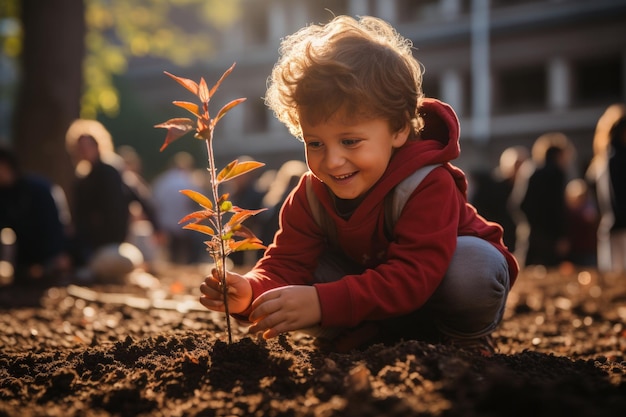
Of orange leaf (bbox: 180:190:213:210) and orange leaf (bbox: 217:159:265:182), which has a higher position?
orange leaf (bbox: 217:159:265:182)

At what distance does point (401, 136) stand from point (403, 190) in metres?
0.23

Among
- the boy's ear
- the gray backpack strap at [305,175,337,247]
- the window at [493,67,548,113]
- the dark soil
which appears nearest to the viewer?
the dark soil

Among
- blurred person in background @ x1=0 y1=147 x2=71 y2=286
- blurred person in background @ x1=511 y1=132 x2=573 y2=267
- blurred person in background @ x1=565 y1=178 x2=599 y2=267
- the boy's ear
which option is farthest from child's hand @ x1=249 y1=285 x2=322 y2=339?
blurred person in background @ x1=565 y1=178 x2=599 y2=267

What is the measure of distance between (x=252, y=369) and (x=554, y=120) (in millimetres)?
23541

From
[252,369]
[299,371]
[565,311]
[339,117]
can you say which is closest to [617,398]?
[299,371]

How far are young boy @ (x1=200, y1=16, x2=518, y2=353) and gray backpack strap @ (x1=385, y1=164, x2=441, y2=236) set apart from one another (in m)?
0.01

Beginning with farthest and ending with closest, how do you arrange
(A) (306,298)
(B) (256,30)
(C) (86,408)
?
(B) (256,30)
(A) (306,298)
(C) (86,408)

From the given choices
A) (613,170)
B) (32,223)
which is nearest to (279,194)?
(32,223)

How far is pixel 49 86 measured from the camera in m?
10.4

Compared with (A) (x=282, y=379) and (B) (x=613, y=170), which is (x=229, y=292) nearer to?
(A) (x=282, y=379)

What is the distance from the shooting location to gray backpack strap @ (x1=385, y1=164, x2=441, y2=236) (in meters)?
2.51

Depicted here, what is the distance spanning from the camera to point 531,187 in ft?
30.4

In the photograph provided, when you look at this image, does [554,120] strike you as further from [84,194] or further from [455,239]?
[455,239]

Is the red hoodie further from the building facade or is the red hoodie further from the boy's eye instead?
the building facade
